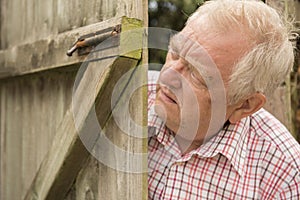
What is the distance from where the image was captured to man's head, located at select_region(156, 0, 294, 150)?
170 cm

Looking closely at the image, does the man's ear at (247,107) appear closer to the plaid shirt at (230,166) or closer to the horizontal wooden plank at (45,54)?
→ the plaid shirt at (230,166)

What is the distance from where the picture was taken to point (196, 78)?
1.72m

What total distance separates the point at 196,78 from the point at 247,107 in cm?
19

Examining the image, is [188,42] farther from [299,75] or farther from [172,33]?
[299,75]

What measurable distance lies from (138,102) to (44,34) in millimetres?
538

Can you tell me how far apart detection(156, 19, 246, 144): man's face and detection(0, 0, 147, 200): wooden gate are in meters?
0.17

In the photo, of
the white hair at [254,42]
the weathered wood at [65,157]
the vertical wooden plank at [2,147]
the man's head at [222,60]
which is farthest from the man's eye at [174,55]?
the vertical wooden plank at [2,147]

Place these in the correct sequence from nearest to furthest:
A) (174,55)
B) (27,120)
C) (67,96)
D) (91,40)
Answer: (91,40), (174,55), (67,96), (27,120)

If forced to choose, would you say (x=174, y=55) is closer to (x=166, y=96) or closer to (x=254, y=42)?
(x=166, y=96)

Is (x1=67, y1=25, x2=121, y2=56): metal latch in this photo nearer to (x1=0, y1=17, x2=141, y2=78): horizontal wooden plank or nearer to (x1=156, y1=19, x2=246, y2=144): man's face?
(x1=0, y1=17, x2=141, y2=78): horizontal wooden plank

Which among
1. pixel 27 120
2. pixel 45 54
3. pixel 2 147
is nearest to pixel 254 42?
pixel 45 54

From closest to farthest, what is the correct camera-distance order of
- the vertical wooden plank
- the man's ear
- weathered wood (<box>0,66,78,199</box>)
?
the man's ear
weathered wood (<box>0,66,78,199</box>)
the vertical wooden plank

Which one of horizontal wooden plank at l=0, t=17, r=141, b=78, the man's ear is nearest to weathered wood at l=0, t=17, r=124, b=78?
horizontal wooden plank at l=0, t=17, r=141, b=78

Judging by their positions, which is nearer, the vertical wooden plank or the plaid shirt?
the plaid shirt
